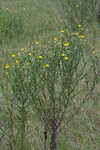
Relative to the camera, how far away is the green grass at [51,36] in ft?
8.25

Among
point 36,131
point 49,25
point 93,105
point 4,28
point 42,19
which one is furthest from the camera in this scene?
point 42,19

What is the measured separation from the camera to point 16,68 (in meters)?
1.80

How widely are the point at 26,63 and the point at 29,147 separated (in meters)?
1.02

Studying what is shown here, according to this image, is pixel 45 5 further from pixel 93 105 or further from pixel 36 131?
pixel 36 131

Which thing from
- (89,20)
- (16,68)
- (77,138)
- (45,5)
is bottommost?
(77,138)

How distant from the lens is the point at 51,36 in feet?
7.09

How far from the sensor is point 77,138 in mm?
2564

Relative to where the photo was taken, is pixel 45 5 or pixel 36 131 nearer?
pixel 36 131

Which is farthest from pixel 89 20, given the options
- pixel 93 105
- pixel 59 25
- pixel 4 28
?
pixel 93 105

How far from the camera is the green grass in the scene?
8.25 feet

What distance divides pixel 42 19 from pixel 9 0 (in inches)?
81.4

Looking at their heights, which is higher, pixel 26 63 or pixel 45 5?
pixel 45 5

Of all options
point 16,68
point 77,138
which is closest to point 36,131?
point 77,138

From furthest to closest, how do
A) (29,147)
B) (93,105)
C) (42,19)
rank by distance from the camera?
(42,19), (93,105), (29,147)
